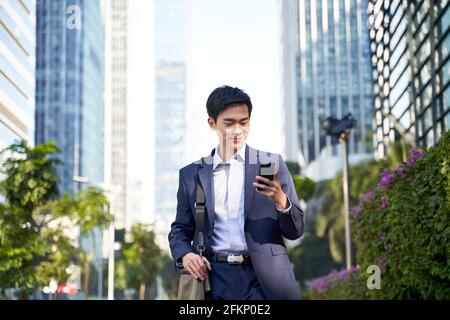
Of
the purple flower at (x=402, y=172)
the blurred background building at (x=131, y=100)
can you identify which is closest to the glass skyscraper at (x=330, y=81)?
the blurred background building at (x=131, y=100)

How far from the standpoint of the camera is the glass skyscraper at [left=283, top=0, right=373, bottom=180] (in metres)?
7.95

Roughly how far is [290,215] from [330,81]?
172 ft

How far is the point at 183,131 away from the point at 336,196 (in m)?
38.2

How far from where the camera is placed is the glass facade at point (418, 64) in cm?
2345

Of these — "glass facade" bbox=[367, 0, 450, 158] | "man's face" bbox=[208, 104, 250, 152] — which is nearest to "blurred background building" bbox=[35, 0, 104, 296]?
"man's face" bbox=[208, 104, 250, 152]

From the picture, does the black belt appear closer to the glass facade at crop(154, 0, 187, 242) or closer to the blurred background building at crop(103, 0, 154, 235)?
the glass facade at crop(154, 0, 187, 242)

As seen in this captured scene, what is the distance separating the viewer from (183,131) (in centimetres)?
748

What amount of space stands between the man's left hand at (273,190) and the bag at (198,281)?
0.29 metres

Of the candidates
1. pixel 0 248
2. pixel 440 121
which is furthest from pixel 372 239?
pixel 440 121

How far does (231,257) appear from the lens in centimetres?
307

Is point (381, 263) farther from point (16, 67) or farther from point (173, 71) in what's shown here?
point (16, 67)

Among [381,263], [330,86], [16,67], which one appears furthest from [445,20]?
[330,86]

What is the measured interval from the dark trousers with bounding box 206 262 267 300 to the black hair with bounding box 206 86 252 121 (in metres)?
0.64
